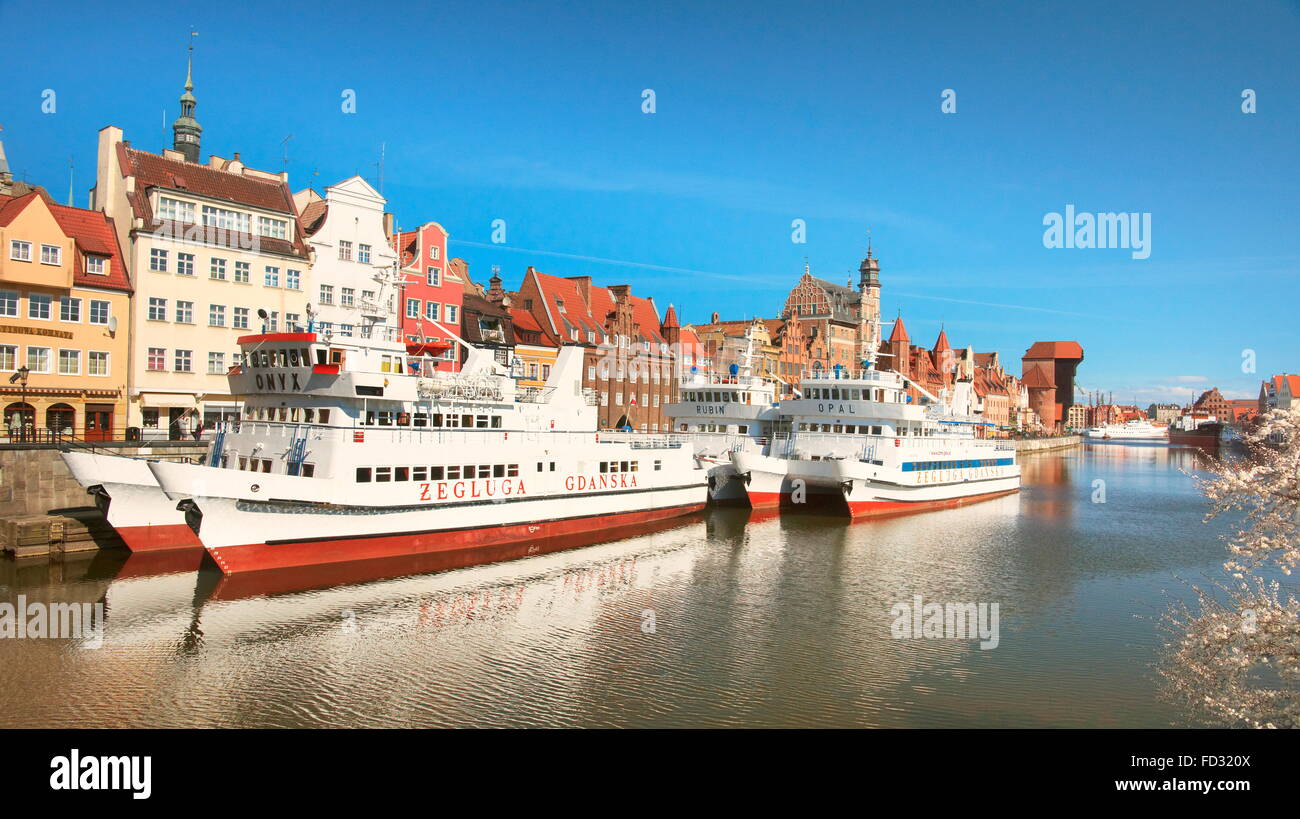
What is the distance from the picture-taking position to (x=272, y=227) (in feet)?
147

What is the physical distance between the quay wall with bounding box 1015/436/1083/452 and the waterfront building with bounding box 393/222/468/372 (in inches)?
3803

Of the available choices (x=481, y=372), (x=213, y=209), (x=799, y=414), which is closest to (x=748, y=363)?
(x=799, y=414)

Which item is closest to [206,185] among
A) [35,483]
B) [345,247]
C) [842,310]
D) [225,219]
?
[225,219]

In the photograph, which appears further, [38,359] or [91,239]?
[91,239]

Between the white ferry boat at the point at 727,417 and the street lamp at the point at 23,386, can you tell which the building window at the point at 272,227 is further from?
the white ferry boat at the point at 727,417

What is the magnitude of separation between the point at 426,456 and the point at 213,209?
2357 cm

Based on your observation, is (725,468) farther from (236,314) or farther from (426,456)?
(236,314)

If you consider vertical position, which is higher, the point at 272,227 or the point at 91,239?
the point at 272,227

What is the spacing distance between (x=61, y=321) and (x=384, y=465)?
66.9 ft

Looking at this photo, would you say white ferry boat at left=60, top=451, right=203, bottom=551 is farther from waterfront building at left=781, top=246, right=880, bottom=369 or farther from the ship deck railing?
waterfront building at left=781, top=246, right=880, bottom=369

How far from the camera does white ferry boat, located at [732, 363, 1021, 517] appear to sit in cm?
4341

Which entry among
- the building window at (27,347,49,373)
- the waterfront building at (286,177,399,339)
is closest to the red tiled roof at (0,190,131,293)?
the building window at (27,347,49,373)

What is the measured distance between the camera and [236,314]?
140 feet

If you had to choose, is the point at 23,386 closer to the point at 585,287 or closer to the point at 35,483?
the point at 35,483
